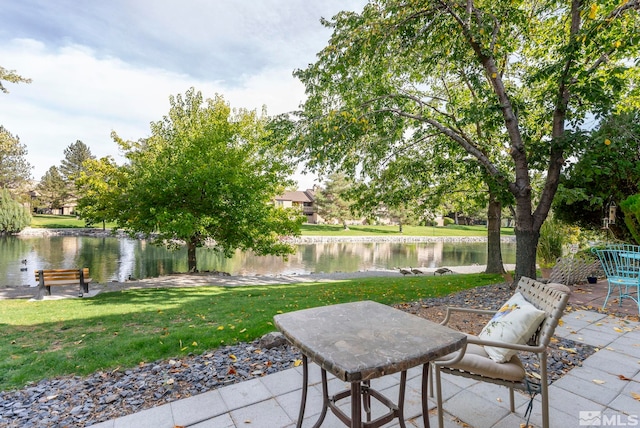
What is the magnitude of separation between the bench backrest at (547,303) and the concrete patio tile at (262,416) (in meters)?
1.78

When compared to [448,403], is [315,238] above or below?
below

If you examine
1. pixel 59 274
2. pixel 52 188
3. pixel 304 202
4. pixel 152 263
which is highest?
pixel 52 188

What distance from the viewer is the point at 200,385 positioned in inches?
102

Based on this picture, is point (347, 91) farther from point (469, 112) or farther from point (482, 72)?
point (482, 72)

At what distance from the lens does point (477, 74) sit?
632 cm

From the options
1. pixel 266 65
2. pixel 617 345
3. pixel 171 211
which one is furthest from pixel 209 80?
pixel 617 345

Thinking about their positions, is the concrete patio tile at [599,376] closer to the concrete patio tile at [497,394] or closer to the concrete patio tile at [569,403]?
the concrete patio tile at [569,403]

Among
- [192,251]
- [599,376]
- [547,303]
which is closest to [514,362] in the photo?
[547,303]

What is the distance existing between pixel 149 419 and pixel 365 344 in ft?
5.57

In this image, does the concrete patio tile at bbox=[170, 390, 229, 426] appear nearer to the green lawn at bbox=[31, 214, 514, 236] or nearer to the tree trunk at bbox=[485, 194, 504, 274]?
the tree trunk at bbox=[485, 194, 504, 274]

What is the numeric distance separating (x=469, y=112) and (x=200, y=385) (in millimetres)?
5917

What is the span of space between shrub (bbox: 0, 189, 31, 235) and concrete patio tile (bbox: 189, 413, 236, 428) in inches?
1531

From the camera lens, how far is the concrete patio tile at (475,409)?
2112 mm

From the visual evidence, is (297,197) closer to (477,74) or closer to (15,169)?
(15,169)
